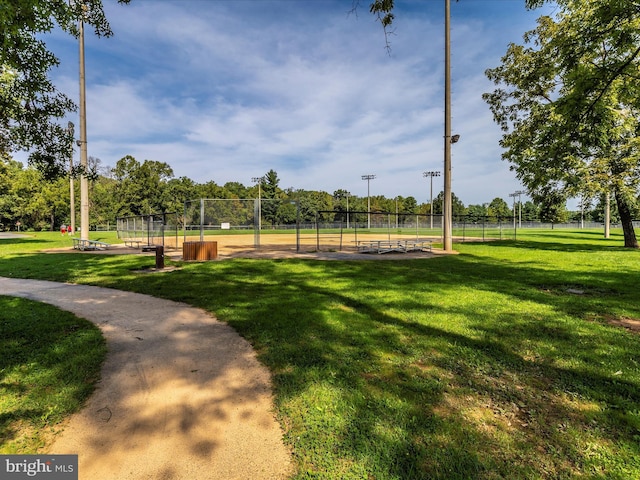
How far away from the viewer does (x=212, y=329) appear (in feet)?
17.1

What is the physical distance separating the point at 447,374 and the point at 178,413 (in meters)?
2.71

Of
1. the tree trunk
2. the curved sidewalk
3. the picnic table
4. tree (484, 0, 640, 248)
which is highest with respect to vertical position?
tree (484, 0, 640, 248)

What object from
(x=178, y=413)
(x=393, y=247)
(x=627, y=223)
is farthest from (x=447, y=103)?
(x=178, y=413)

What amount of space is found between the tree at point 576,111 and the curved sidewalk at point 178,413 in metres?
7.74

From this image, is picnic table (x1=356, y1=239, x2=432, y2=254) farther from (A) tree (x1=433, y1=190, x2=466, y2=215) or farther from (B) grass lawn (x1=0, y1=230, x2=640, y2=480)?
(A) tree (x1=433, y1=190, x2=466, y2=215)

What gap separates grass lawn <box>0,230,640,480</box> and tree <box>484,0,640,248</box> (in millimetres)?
4162

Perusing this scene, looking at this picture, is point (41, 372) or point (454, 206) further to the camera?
point (454, 206)

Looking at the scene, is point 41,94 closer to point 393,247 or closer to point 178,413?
point 178,413

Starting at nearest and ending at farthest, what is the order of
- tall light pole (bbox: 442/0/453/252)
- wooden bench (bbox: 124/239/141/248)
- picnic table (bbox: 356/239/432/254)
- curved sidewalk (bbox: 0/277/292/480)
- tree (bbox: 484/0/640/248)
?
1. curved sidewalk (bbox: 0/277/292/480)
2. tree (bbox: 484/0/640/248)
3. tall light pole (bbox: 442/0/453/252)
4. picnic table (bbox: 356/239/432/254)
5. wooden bench (bbox: 124/239/141/248)

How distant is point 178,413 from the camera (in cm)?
301

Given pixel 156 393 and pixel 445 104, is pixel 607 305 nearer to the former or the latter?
pixel 156 393

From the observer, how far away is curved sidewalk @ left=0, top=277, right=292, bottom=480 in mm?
2375

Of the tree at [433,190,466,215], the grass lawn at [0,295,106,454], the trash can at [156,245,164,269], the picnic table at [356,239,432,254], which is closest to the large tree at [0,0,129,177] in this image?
the grass lawn at [0,295,106,454]

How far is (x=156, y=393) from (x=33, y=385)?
4.28 ft
